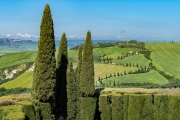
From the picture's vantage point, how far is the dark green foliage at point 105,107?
28.5m

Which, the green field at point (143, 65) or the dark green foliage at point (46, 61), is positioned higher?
the dark green foliage at point (46, 61)

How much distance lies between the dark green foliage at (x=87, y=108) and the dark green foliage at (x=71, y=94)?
0.80 m

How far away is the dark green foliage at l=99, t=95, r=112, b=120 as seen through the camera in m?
28.5

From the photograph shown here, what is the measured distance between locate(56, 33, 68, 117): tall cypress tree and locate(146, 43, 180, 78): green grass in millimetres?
42477

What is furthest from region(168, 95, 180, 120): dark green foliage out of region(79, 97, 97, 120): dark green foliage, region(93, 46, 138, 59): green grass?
region(93, 46, 138, 59): green grass

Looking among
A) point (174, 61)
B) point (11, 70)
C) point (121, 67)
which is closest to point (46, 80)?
point (121, 67)

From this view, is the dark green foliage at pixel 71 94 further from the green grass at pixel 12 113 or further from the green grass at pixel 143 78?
the green grass at pixel 143 78

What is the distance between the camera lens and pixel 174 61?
7894 cm

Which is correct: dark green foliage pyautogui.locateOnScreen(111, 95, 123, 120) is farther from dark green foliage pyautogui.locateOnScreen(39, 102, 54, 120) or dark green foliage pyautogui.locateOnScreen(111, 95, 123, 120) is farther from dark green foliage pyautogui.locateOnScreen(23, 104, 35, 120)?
dark green foliage pyautogui.locateOnScreen(23, 104, 35, 120)

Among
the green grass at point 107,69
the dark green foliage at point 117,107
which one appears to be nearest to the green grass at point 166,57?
the green grass at point 107,69

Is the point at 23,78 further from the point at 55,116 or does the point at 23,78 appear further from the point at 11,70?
the point at 55,116

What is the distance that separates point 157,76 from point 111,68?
1580cm

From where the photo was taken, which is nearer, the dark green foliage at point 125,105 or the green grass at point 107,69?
the dark green foliage at point 125,105

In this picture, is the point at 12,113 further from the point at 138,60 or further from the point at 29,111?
the point at 138,60
